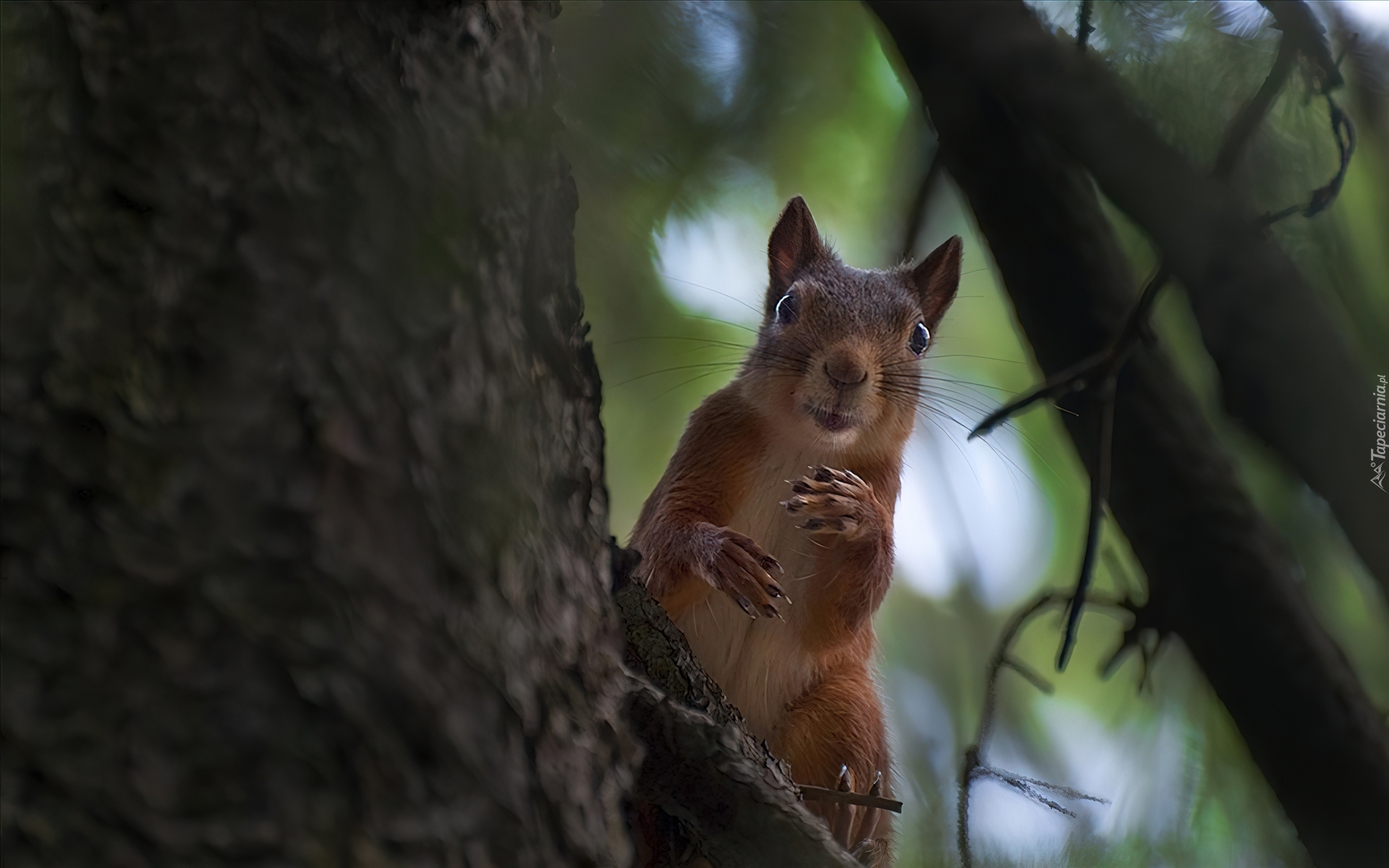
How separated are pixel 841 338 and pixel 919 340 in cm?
14

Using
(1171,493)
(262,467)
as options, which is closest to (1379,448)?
(1171,493)

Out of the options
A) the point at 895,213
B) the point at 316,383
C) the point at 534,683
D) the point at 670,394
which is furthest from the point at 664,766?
the point at 895,213

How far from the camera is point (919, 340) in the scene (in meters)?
1.35

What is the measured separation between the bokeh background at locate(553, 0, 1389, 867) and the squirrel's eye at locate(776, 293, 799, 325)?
5 centimetres

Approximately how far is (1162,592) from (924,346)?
0.43m

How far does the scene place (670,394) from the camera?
1.21 meters

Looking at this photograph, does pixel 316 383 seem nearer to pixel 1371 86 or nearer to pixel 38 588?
pixel 38 588

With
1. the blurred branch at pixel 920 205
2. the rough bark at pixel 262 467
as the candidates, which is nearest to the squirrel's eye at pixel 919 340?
the blurred branch at pixel 920 205

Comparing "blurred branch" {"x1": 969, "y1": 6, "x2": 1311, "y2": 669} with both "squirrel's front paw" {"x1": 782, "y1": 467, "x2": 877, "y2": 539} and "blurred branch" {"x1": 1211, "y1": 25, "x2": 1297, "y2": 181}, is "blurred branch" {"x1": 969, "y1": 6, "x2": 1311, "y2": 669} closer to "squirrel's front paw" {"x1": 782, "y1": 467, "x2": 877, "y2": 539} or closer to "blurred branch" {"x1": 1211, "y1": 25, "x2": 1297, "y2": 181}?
"blurred branch" {"x1": 1211, "y1": 25, "x2": 1297, "y2": 181}

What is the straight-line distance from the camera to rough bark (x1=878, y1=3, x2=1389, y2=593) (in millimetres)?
1106

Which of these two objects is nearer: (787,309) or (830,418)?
(830,418)

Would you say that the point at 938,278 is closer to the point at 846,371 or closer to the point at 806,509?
the point at 846,371

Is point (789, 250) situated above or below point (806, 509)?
above

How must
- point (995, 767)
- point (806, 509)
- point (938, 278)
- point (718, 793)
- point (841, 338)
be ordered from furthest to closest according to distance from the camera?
point (938, 278) < point (841, 338) < point (806, 509) < point (995, 767) < point (718, 793)
